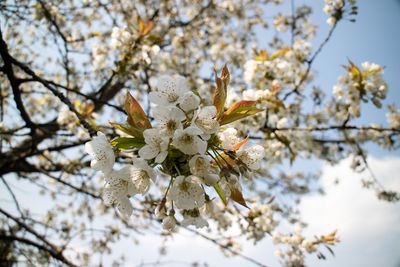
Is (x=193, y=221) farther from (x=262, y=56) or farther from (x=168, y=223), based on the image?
(x=262, y=56)

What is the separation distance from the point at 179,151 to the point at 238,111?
33 centimetres

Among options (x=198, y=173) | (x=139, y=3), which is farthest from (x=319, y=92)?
(x=139, y=3)

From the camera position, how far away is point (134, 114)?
3.11 feet

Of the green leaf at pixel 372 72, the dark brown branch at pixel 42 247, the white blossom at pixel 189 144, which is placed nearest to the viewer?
the white blossom at pixel 189 144

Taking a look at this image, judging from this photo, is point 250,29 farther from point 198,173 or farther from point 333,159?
point 198,173

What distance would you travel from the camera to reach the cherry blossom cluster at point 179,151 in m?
0.86

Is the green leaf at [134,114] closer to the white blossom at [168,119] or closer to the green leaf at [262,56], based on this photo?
the white blossom at [168,119]

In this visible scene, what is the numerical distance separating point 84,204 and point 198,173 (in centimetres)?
410

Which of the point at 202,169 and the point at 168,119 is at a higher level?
the point at 168,119

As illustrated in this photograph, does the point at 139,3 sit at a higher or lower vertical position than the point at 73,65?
higher

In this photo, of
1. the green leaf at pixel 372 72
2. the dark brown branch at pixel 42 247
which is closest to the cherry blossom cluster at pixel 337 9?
the green leaf at pixel 372 72

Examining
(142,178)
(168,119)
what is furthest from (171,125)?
(142,178)

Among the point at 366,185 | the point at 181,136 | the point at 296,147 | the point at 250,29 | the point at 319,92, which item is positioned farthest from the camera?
the point at 250,29

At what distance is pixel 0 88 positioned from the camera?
14.5 ft
